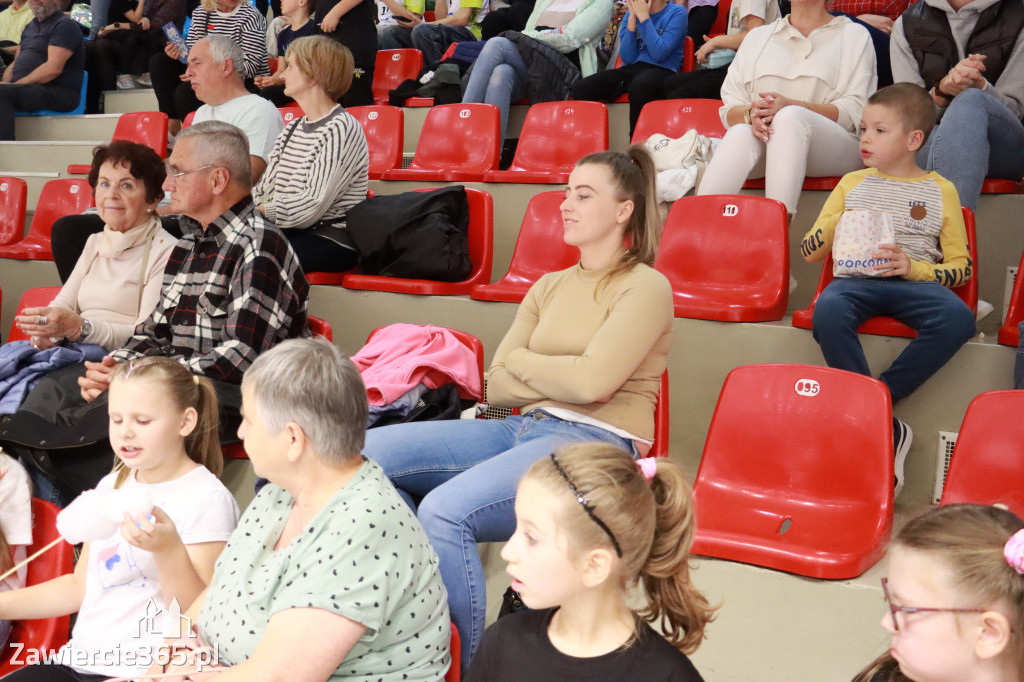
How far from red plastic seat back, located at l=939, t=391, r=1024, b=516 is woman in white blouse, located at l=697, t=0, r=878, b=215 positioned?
4.50 feet

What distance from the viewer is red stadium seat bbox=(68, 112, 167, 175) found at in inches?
206

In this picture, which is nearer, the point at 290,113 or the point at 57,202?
the point at 57,202

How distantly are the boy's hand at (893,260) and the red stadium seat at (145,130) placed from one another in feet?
12.8

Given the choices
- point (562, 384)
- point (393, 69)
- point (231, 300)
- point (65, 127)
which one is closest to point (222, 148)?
point (231, 300)

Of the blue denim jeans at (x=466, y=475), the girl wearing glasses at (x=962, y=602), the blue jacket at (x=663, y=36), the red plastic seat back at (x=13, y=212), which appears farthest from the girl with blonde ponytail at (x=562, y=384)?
the red plastic seat back at (x=13, y=212)

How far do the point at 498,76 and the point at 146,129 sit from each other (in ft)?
6.70

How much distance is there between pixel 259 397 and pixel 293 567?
269mm

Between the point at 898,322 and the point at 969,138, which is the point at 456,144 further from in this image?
the point at 898,322

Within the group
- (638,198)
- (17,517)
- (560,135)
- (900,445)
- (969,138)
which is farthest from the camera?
(560,135)

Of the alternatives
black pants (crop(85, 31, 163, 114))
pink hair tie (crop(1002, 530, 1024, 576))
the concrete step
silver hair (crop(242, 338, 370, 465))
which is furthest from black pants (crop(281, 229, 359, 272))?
black pants (crop(85, 31, 163, 114))

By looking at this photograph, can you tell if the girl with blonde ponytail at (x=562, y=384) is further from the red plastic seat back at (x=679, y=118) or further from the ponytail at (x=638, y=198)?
the red plastic seat back at (x=679, y=118)

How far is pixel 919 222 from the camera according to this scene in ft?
8.89

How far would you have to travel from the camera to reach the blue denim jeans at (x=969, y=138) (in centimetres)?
301

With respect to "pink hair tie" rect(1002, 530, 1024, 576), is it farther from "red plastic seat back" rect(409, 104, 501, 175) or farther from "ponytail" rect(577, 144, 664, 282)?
"red plastic seat back" rect(409, 104, 501, 175)
